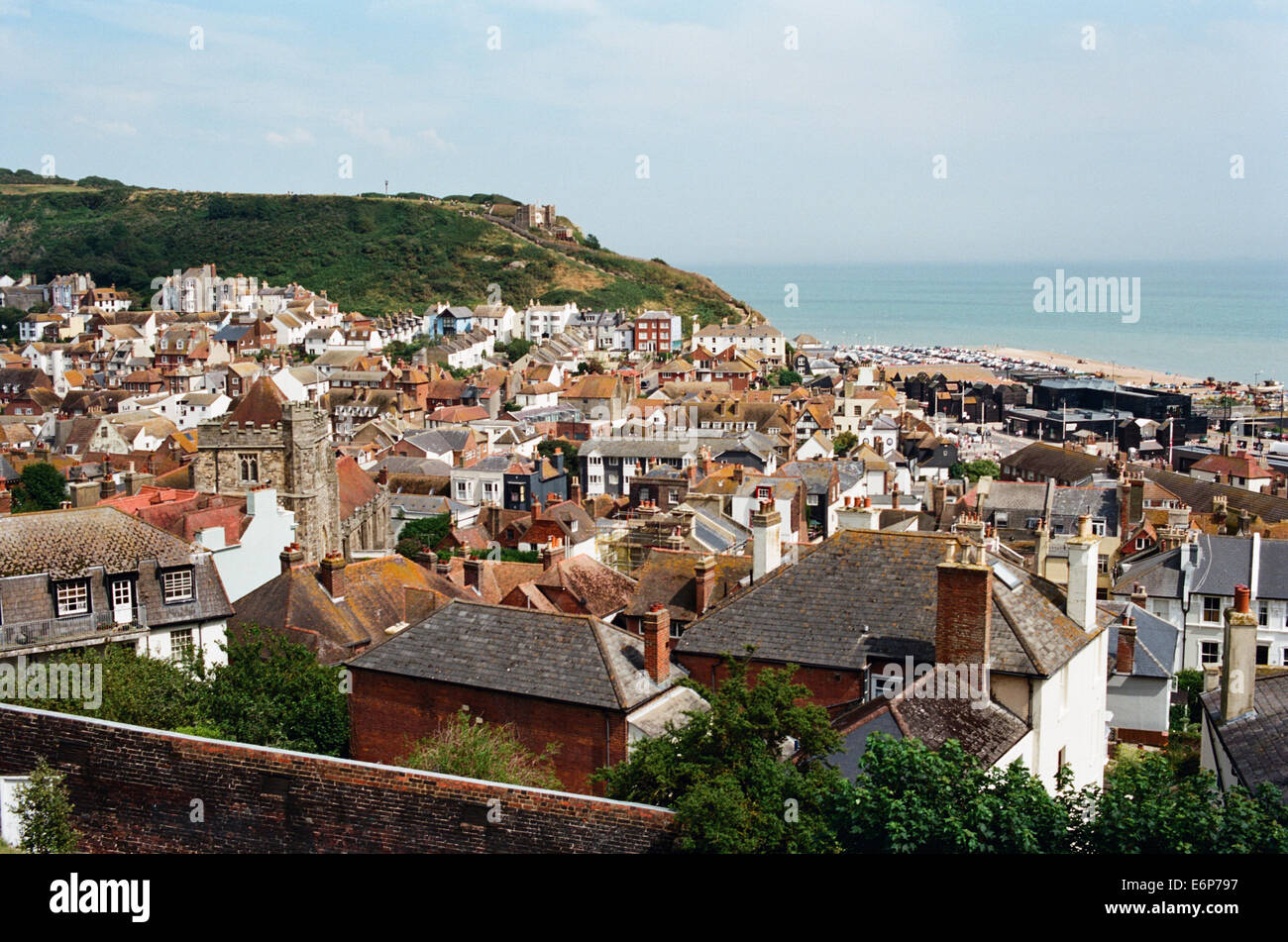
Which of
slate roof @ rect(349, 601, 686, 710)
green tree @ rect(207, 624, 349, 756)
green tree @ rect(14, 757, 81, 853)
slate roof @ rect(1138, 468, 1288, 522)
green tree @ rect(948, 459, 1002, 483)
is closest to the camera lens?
green tree @ rect(14, 757, 81, 853)

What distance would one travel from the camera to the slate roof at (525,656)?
20.9m

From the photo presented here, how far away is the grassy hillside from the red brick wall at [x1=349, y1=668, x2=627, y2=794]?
127347 mm

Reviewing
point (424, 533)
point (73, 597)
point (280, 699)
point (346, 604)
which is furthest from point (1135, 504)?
point (73, 597)

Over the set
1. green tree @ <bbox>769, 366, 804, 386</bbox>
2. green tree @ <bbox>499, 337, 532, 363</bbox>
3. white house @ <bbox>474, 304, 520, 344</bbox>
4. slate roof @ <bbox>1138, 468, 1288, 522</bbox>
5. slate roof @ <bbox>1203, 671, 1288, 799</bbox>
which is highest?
white house @ <bbox>474, 304, 520, 344</bbox>

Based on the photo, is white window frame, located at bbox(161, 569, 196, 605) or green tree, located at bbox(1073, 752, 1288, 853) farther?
white window frame, located at bbox(161, 569, 196, 605)

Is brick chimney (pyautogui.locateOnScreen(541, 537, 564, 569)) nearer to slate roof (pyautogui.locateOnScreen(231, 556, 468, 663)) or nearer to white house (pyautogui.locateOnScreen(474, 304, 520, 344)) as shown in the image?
slate roof (pyautogui.locateOnScreen(231, 556, 468, 663))

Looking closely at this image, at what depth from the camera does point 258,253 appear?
163 metres

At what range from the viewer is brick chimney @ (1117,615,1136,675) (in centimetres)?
2847

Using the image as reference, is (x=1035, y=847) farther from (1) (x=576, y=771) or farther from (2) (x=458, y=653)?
(2) (x=458, y=653)

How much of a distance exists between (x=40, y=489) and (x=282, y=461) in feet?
65.1

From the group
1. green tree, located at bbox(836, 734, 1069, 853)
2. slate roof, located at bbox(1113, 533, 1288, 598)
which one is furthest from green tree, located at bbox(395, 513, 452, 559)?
green tree, located at bbox(836, 734, 1069, 853)

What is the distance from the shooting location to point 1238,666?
67.8 feet

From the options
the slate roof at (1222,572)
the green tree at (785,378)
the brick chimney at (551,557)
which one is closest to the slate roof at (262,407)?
the brick chimney at (551,557)
